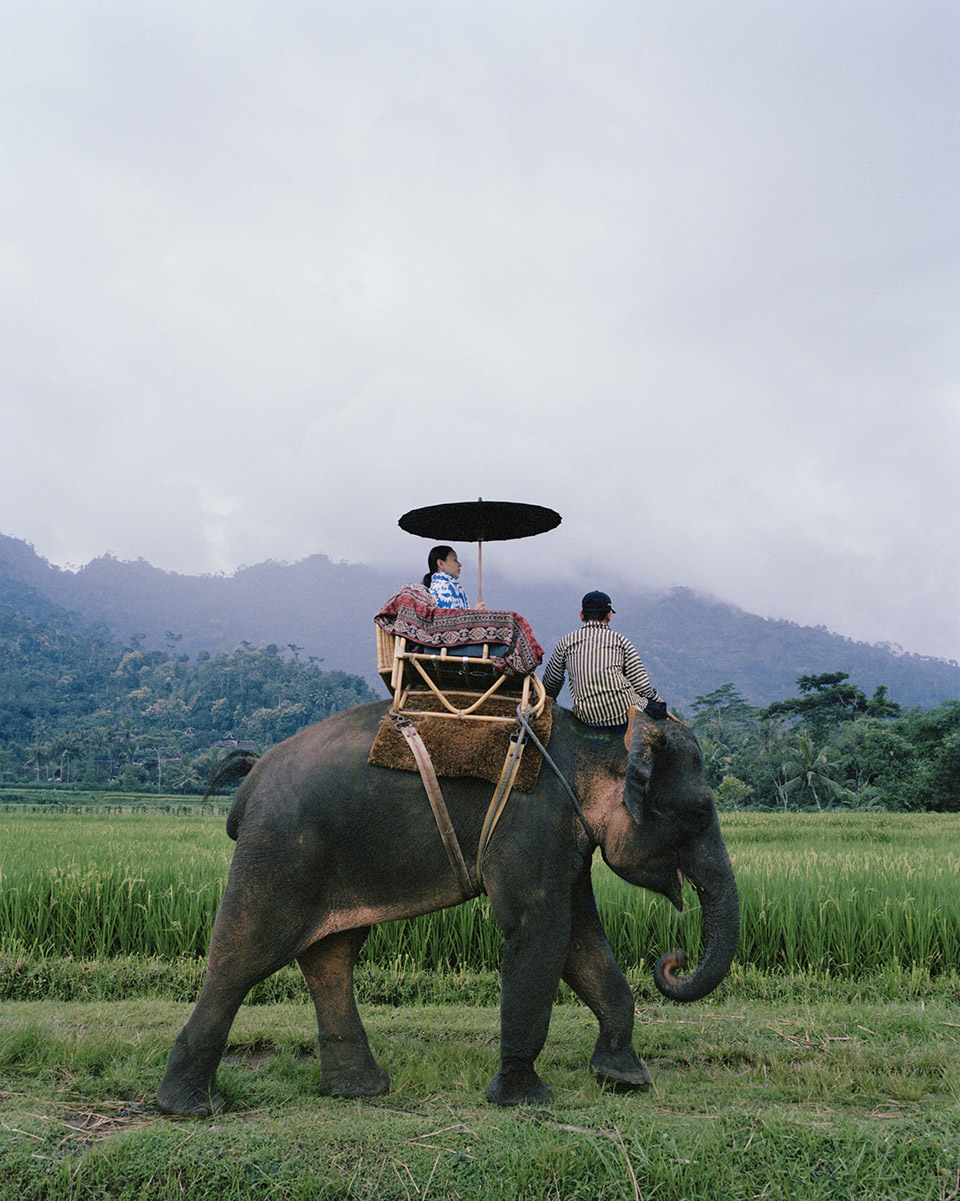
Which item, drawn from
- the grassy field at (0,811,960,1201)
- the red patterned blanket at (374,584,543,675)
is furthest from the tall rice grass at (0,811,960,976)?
the red patterned blanket at (374,584,543,675)

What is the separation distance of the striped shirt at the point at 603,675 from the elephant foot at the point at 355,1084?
78.0 inches

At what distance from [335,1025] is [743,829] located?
17569 millimetres

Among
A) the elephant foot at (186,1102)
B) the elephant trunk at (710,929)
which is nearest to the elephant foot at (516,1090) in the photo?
the elephant trunk at (710,929)

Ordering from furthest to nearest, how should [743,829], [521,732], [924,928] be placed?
1. [743,829]
2. [924,928]
3. [521,732]

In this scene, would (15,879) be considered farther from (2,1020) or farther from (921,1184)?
(921,1184)

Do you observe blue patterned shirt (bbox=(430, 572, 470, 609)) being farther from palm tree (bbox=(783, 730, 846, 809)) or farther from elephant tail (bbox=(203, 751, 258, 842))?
palm tree (bbox=(783, 730, 846, 809))

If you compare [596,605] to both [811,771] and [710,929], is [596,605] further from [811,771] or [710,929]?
[811,771]

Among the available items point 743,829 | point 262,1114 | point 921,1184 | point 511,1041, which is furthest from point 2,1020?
point 743,829

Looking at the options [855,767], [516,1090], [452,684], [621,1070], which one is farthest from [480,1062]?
[855,767]

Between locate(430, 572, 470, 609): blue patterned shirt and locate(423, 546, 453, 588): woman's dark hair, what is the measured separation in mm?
39

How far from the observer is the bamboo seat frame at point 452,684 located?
4129mm

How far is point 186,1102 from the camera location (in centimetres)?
382

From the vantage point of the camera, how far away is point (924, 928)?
6.92 metres

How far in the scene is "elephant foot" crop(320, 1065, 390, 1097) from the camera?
414 centimetres
